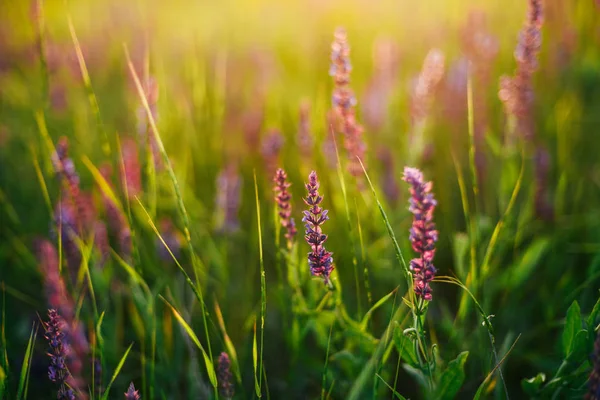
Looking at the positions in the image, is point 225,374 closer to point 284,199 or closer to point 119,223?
point 284,199

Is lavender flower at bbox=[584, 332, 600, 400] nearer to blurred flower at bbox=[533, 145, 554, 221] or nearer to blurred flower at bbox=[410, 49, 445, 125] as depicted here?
blurred flower at bbox=[533, 145, 554, 221]

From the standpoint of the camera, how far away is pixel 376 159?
7.91 feet

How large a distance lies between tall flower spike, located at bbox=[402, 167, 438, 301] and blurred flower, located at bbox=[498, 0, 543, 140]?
0.86m

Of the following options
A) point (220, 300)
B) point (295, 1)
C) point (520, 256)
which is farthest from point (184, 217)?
point (295, 1)

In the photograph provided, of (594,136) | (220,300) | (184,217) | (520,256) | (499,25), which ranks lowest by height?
(220,300)

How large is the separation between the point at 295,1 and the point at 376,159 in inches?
137

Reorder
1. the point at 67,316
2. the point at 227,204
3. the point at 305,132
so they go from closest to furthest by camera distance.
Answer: the point at 67,316 → the point at 305,132 → the point at 227,204

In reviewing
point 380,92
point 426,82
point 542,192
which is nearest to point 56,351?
point 426,82

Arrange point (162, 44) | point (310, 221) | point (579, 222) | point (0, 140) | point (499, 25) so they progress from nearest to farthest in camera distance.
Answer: point (310, 221)
point (579, 222)
point (0, 140)
point (499, 25)
point (162, 44)

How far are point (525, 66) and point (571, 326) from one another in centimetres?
95

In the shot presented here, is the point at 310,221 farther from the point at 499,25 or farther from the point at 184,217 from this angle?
the point at 499,25

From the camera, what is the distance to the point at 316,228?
1135mm

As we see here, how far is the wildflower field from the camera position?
1244 millimetres

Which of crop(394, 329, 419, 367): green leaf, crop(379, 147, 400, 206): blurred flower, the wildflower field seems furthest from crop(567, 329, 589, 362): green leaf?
crop(379, 147, 400, 206): blurred flower
